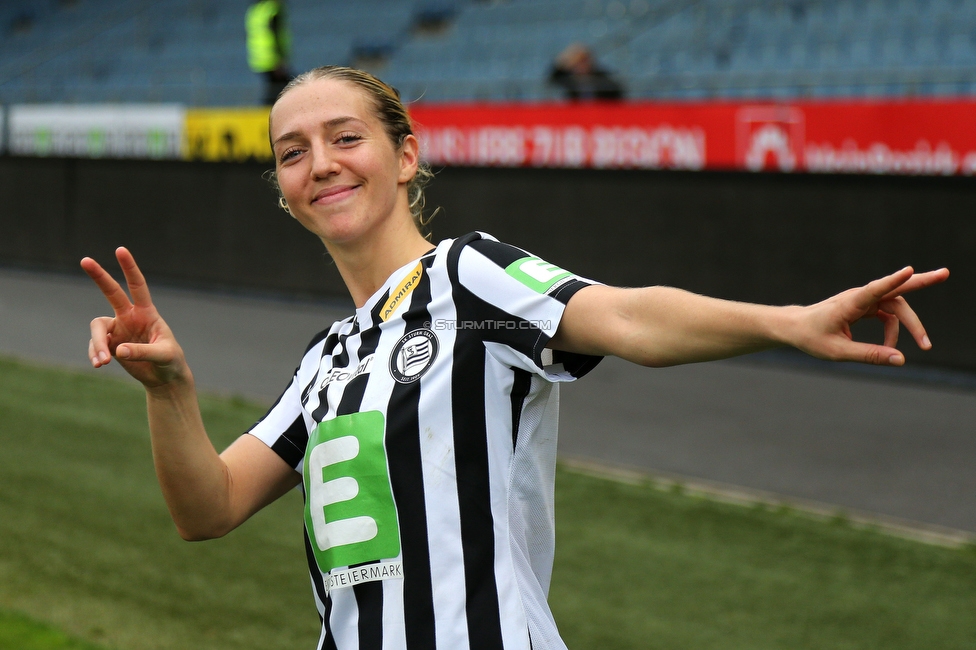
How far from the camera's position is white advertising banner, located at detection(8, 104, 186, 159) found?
51.2 feet

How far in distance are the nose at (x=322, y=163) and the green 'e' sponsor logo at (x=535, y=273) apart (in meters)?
0.38

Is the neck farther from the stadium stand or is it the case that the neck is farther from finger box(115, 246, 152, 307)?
the stadium stand

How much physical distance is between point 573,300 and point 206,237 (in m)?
11.4

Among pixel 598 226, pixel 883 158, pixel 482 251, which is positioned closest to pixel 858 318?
pixel 482 251

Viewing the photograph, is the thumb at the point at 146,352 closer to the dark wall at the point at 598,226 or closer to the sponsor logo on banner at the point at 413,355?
the sponsor logo on banner at the point at 413,355

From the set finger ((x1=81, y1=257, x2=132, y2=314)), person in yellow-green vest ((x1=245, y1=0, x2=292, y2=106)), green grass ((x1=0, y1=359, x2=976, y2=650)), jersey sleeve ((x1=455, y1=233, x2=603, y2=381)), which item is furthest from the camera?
person in yellow-green vest ((x1=245, y1=0, x2=292, y2=106))

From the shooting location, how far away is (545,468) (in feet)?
6.21

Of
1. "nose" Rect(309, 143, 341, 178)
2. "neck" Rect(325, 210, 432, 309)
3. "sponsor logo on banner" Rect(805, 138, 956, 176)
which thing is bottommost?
"neck" Rect(325, 210, 432, 309)

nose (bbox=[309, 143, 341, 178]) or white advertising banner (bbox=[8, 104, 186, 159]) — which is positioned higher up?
white advertising banner (bbox=[8, 104, 186, 159])

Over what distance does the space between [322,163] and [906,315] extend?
3.30ft

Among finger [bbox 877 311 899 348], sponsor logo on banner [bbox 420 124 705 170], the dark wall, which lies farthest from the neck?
sponsor logo on banner [bbox 420 124 705 170]

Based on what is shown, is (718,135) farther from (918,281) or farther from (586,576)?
(918,281)

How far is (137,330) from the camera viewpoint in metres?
1.85

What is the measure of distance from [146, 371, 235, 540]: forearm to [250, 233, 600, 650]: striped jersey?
250 millimetres
